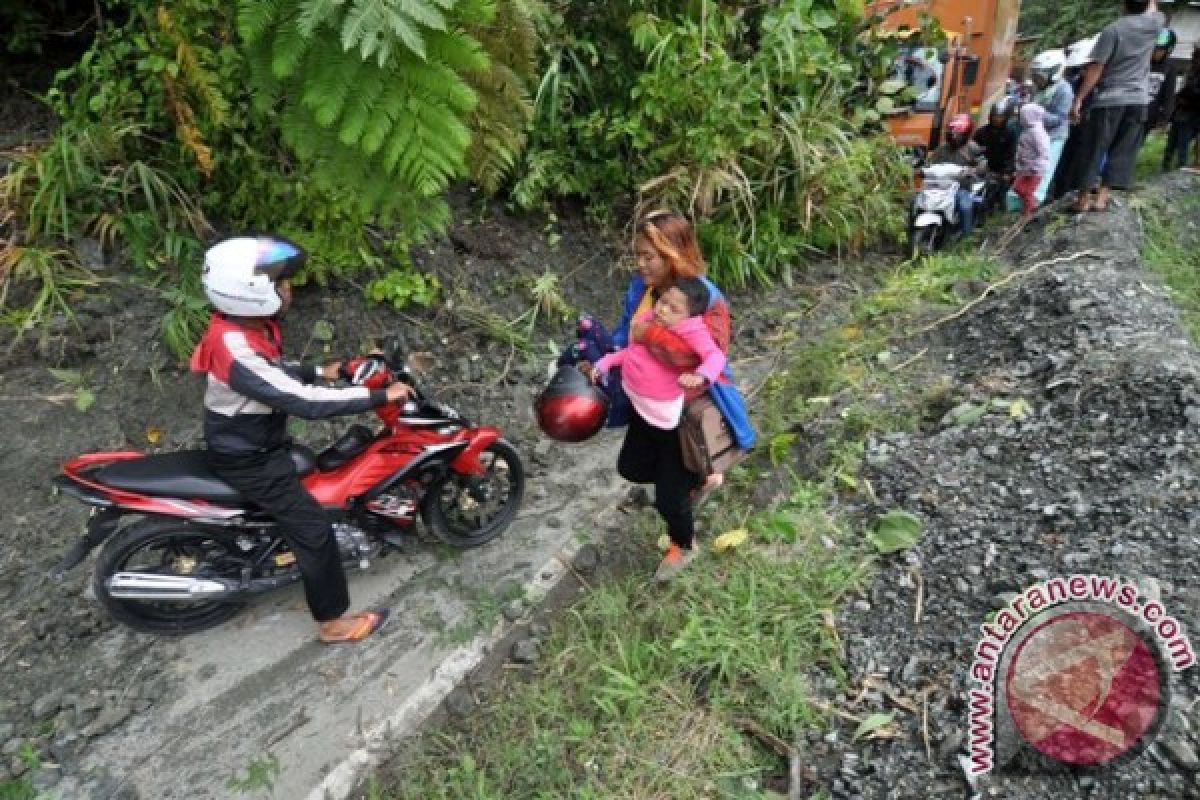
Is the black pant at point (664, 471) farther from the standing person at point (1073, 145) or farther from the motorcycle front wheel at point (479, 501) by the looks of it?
the standing person at point (1073, 145)

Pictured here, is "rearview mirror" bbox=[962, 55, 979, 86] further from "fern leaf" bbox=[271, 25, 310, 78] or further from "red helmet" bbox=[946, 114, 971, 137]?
"fern leaf" bbox=[271, 25, 310, 78]

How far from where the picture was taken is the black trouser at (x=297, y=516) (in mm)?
3053

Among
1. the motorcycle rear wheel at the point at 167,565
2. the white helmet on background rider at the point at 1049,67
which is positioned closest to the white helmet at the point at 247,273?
the motorcycle rear wheel at the point at 167,565

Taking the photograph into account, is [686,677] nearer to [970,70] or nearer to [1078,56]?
[1078,56]

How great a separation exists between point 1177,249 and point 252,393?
7.28m

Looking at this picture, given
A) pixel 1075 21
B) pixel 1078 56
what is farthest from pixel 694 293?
pixel 1075 21

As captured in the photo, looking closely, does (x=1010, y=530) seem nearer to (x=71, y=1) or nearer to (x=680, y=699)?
(x=680, y=699)

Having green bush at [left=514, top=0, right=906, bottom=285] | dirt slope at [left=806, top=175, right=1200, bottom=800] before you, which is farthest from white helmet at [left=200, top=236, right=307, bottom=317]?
green bush at [left=514, top=0, right=906, bottom=285]

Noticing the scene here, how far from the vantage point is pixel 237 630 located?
3.47 metres

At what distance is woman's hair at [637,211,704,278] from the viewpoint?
2893mm

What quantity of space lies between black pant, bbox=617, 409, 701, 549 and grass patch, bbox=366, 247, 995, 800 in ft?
0.79

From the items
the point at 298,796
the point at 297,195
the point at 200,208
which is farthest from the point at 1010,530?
the point at 200,208

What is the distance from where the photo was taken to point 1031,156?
7.03 m

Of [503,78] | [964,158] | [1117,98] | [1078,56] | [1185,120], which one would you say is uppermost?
[1078,56]
